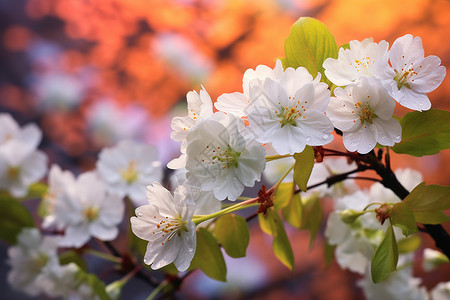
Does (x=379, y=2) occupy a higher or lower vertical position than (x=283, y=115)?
lower

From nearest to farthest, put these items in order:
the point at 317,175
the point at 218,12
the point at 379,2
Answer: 1. the point at 317,175
2. the point at 379,2
3. the point at 218,12

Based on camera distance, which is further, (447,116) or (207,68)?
(207,68)

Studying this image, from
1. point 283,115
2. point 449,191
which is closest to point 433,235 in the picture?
point 449,191

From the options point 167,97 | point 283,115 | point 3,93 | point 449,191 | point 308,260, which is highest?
point 283,115

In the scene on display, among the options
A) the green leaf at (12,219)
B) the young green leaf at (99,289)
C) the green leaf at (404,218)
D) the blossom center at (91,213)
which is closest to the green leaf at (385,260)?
the green leaf at (404,218)

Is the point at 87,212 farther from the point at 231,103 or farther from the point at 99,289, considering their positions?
the point at 231,103

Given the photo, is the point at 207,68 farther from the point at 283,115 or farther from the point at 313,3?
the point at 283,115

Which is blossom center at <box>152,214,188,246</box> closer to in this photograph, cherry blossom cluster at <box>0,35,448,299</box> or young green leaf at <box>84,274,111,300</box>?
cherry blossom cluster at <box>0,35,448,299</box>

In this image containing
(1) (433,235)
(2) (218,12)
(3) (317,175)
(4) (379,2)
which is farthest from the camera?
(2) (218,12)
